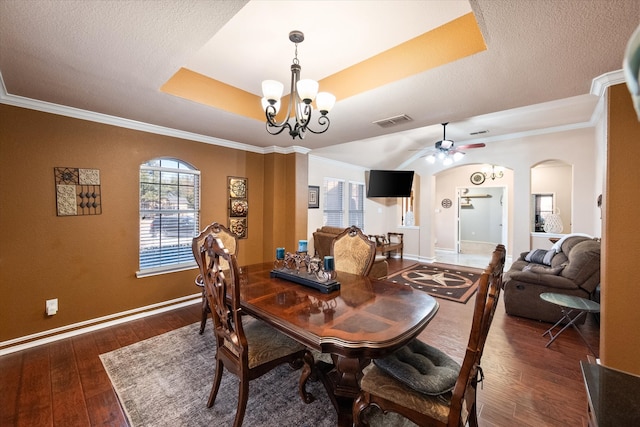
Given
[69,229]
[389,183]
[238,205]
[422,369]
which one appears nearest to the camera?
[422,369]

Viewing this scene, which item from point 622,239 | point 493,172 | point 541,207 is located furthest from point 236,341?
point 541,207

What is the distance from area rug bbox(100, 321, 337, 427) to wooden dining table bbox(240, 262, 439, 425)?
29 centimetres

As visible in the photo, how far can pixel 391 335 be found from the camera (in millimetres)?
1328

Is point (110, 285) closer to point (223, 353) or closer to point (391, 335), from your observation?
point (223, 353)

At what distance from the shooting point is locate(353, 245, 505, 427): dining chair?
3.71 ft

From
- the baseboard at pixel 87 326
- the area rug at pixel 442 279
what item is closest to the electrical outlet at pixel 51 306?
the baseboard at pixel 87 326

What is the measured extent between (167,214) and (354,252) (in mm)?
2617

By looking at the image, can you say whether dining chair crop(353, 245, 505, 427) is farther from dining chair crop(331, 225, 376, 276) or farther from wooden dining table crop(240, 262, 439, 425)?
dining chair crop(331, 225, 376, 276)

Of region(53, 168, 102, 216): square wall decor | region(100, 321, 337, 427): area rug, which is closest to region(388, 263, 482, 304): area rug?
region(100, 321, 337, 427): area rug

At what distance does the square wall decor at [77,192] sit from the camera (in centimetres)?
275

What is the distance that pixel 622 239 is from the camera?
200cm

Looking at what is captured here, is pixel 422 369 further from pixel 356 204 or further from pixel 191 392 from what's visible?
pixel 356 204

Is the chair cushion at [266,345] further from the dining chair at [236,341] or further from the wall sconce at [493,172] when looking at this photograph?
the wall sconce at [493,172]

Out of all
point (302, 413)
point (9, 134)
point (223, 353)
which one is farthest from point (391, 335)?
point (9, 134)
